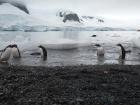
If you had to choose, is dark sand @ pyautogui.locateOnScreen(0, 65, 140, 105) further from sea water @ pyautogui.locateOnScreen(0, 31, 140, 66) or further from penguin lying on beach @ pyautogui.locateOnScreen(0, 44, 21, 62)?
penguin lying on beach @ pyautogui.locateOnScreen(0, 44, 21, 62)

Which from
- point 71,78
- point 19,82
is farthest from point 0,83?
point 71,78

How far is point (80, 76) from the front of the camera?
32.9ft

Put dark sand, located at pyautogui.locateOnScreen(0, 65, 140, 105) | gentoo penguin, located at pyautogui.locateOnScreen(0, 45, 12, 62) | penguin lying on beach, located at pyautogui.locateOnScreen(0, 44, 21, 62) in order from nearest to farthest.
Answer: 1. dark sand, located at pyautogui.locateOnScreen(0, 65, 140, 105)
2. gentoo penguin, located at pyautogui.locateOnScreen(0, 45, 12, 62)
3. penguin lying on beach, located at pyautogui.locateOnScreen(0, 44, 21, 62)

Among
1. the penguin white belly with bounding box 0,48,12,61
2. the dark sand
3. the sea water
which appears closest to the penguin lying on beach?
the penguin white belly with bounding box 0,48,12,61

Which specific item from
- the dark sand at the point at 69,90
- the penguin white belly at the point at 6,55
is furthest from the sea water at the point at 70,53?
the dark sand at the point at 69,90

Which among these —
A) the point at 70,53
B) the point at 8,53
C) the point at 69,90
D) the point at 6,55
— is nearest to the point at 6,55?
the point at 6,55

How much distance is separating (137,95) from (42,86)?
247cm

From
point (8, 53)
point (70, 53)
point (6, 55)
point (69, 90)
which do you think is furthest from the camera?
point (70, 53)

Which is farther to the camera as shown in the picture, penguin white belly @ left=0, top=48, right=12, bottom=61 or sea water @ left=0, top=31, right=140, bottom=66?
sea water @ left=0, top=31, right=140, bottom=66

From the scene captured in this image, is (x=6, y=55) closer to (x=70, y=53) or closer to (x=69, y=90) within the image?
(x=70, y=53)

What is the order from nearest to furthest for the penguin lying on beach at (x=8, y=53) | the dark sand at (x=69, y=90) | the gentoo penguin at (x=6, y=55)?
the dark sand at (x=69, y=90), the gentoo penguin at (x=6, y=55), the penguin lying on beach at (x=8, y=53)

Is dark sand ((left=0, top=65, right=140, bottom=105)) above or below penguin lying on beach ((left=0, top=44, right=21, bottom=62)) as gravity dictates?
below

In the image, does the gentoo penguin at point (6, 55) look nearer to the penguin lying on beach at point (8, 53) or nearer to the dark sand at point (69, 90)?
the penguin lying on beach at point (8, 53)

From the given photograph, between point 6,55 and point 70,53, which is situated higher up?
point 6,55
